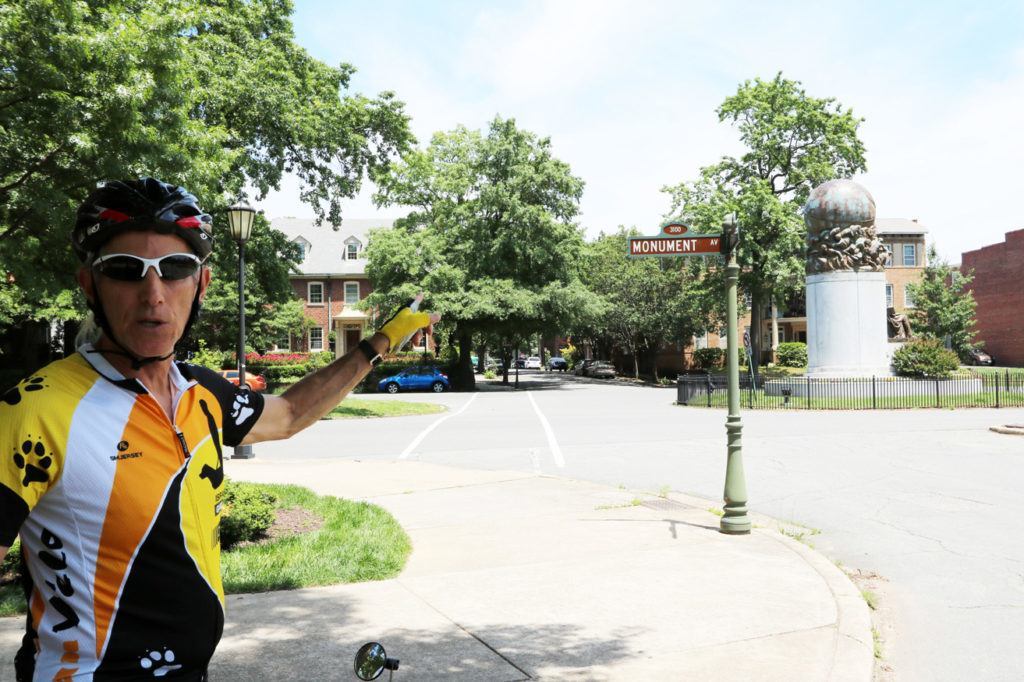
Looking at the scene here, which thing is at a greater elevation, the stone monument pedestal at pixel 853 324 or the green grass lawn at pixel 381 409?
the stone monument pedestal at pixel 853 324

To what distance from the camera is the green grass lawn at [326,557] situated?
6.18 metres

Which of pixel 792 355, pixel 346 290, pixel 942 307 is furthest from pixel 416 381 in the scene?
pixel 942 307

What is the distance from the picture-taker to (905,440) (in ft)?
51.3

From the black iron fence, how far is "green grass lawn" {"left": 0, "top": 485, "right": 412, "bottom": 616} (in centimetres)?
1979

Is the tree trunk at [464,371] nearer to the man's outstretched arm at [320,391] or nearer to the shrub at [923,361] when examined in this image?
the shrub at [923,361]

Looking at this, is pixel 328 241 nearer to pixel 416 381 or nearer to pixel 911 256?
pixel 416 381

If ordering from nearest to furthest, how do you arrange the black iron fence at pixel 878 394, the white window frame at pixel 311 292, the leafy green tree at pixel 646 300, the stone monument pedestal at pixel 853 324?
the black iron fence at pixel 878 394
the stone monument pedestal at pixel 853 324
the leafy green tree at pixel 646 300
the white window frame at pixel 311 292

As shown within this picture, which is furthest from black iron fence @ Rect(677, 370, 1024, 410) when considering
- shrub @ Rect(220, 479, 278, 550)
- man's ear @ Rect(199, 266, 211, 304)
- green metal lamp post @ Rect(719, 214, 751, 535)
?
man's ear @ Rect(199, 266, 211, 304)

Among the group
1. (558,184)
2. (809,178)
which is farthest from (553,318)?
(809,178)

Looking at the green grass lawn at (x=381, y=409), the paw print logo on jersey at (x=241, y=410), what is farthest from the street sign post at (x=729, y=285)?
the green grass lawn at (x=381, y=409)

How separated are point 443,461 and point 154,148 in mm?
7146

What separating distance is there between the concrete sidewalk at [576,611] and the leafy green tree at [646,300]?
133 feet

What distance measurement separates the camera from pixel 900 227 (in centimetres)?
6456

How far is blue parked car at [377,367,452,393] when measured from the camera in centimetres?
4184
